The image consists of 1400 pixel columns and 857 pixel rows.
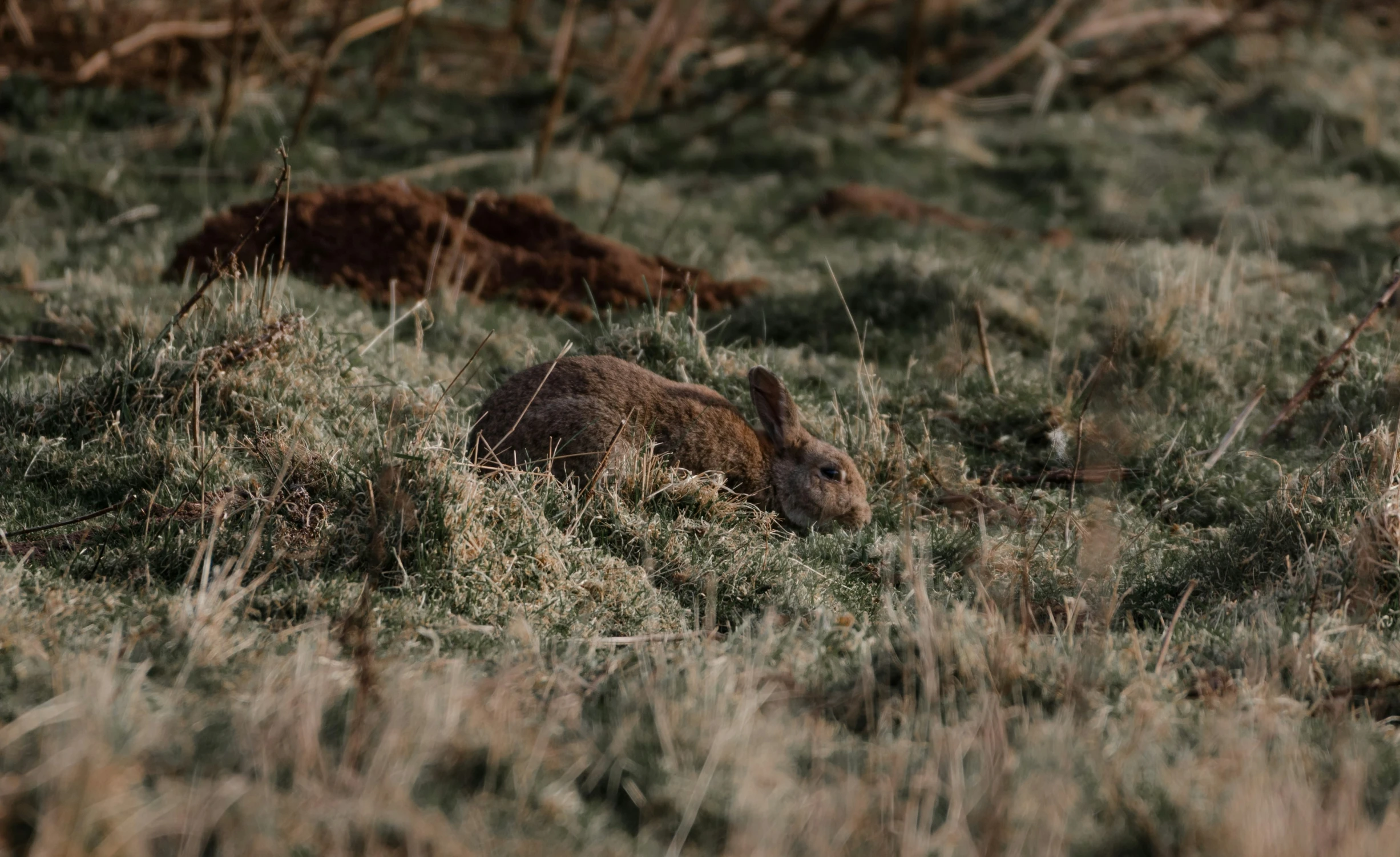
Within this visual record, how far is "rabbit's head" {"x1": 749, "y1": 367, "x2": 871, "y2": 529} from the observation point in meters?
5.45

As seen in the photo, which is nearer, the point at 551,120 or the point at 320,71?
the point at 320,71

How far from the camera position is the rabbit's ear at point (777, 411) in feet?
18.5

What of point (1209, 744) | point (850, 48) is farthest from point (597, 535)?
point (850, 48)

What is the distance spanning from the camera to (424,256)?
26.8 ft

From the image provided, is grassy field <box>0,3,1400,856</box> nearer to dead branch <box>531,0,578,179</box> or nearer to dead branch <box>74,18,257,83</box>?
dead branch <box>74,18,257,83</box>

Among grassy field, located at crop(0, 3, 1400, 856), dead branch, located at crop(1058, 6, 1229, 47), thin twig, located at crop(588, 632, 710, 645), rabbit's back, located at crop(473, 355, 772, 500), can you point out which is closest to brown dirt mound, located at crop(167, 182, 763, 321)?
grassy field, located at crop(0, 3, 1400, 856)

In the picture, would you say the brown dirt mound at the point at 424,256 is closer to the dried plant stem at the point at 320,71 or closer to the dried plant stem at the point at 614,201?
the dried plant stem at the point at 614,201

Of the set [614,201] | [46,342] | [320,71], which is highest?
[320,71]

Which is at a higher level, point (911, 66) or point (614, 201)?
point (911, 66)

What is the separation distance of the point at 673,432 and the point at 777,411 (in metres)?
0.58

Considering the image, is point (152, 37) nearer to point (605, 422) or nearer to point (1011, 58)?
point (605, 422)

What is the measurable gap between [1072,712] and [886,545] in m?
1.62

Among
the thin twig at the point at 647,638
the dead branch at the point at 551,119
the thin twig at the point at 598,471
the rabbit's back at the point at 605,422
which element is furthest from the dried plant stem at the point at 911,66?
the thin twig at the point at 647,638

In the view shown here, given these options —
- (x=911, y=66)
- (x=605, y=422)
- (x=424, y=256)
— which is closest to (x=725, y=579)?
(x=605, y=422)
